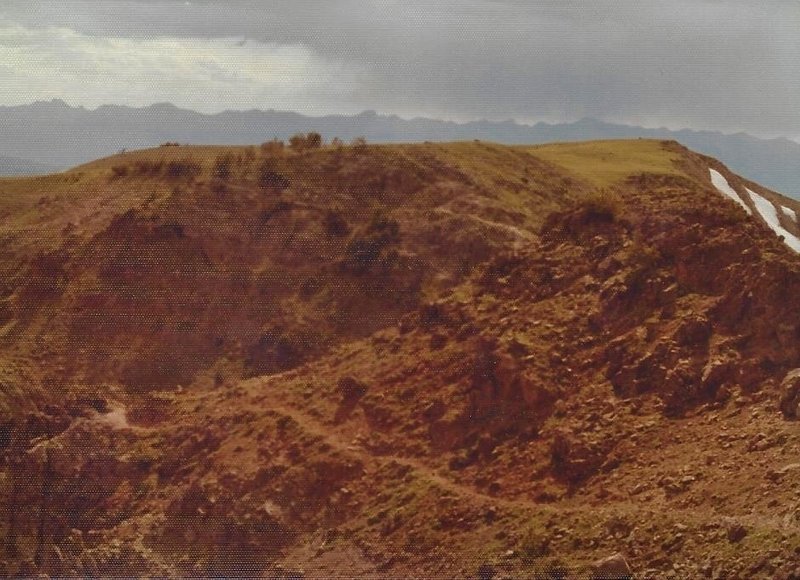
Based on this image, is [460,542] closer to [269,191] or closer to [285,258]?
[285,258]

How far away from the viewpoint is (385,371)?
17.1 meters

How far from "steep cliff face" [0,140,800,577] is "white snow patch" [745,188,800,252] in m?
8.38

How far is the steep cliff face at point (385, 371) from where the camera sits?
11836 mm

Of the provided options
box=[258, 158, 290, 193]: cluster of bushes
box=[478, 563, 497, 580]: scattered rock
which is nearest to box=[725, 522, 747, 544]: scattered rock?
box=[478, 563, 497, 580]: scattered rock

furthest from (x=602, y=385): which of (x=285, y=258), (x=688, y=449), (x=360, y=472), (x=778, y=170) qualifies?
(x=778, y=170)

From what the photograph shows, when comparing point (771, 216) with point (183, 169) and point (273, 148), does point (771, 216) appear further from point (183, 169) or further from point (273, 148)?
point (183, 169)

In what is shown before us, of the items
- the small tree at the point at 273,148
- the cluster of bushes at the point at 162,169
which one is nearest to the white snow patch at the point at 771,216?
the small tree at the point at 273,148

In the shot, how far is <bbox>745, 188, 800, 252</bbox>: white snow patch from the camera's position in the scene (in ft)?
95.0

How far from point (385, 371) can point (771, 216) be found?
22.1m

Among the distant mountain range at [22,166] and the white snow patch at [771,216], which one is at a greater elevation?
the distant mountain range at [22,166]

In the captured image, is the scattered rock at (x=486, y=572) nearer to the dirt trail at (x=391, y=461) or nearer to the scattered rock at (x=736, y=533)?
the dirt trail at (x=391, y=461)

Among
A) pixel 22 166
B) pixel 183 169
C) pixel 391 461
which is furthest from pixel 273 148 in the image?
pixel 22 166

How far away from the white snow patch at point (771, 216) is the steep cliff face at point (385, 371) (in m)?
8.38

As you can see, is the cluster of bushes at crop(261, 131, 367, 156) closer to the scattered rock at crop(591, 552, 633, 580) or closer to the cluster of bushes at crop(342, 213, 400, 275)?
the cluster of bushes at crop(342, 213, 400, 275)
